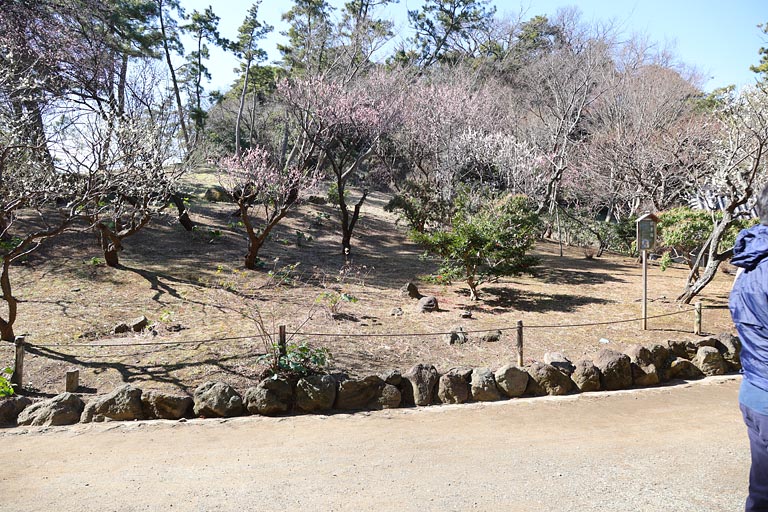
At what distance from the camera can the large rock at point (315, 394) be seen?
566cm

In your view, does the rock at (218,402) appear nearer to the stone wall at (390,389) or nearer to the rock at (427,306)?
the stone wall at (390,389)

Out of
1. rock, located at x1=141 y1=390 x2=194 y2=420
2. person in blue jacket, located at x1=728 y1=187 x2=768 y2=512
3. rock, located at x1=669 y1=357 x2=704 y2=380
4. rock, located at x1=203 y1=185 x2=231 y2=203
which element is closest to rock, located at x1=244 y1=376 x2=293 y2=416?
rock, located at x1=141 y1=390 x2=194 y2=420

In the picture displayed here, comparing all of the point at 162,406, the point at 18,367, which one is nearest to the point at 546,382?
the point at 162,406

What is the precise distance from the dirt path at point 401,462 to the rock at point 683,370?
3.74 feet

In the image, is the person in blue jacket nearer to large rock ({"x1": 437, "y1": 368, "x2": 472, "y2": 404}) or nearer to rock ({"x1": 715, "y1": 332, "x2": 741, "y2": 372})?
large rock ({"x1": 437, "y1": 368, "x2": 472, "y2": 404})

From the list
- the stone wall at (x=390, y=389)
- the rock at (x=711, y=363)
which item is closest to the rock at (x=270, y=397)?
the stone wall at (x=390, y=389)

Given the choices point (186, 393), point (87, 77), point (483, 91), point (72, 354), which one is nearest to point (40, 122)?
point (87, 77)

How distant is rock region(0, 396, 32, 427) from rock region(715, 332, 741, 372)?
8.82 metres

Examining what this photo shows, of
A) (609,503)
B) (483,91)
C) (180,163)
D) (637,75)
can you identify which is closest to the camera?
(609,503)

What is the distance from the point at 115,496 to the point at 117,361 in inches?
132

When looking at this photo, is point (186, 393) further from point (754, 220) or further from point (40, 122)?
point (754, 220)

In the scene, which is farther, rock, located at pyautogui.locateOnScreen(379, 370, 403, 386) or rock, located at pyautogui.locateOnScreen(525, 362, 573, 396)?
rock, located at pyautogui.locateOnScreen(525, 362, 573, 396)

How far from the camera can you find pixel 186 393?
232 inches

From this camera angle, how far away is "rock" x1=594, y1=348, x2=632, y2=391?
21.6 feet
